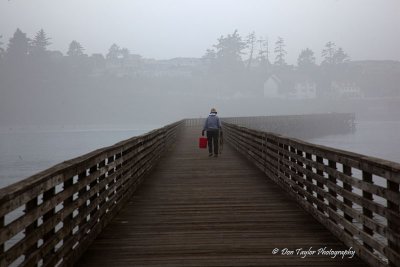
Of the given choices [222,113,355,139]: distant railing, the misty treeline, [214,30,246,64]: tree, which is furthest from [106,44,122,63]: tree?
[222,113,355,139]: distant railing

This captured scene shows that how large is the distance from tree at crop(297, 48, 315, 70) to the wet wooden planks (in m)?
155

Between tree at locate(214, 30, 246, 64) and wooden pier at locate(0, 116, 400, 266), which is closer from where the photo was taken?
wooden pier at locate(0, 116, 400, 266)

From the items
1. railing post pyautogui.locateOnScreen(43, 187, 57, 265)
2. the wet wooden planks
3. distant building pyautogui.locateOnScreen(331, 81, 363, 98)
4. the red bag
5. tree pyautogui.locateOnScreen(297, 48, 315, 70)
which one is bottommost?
the wet wooden planks

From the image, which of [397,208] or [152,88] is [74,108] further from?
[397,208]

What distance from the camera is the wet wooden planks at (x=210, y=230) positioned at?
4949 mm

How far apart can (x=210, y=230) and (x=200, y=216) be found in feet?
2.93

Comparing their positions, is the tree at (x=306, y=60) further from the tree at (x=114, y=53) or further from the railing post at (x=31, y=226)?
the railing post at (x=31, y=226)

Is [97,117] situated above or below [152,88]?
below

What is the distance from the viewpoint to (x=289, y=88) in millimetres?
138750

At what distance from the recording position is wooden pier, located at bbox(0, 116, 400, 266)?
160 inches

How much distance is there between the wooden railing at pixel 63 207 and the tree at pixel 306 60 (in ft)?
515

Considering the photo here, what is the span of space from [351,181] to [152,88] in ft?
496

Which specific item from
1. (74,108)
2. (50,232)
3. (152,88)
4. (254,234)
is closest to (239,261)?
(254,234)

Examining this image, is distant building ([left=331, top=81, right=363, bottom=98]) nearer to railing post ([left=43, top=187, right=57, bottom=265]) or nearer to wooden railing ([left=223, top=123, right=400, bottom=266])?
wooden railing ([left=223, top=123, right=400, bottom=266])
